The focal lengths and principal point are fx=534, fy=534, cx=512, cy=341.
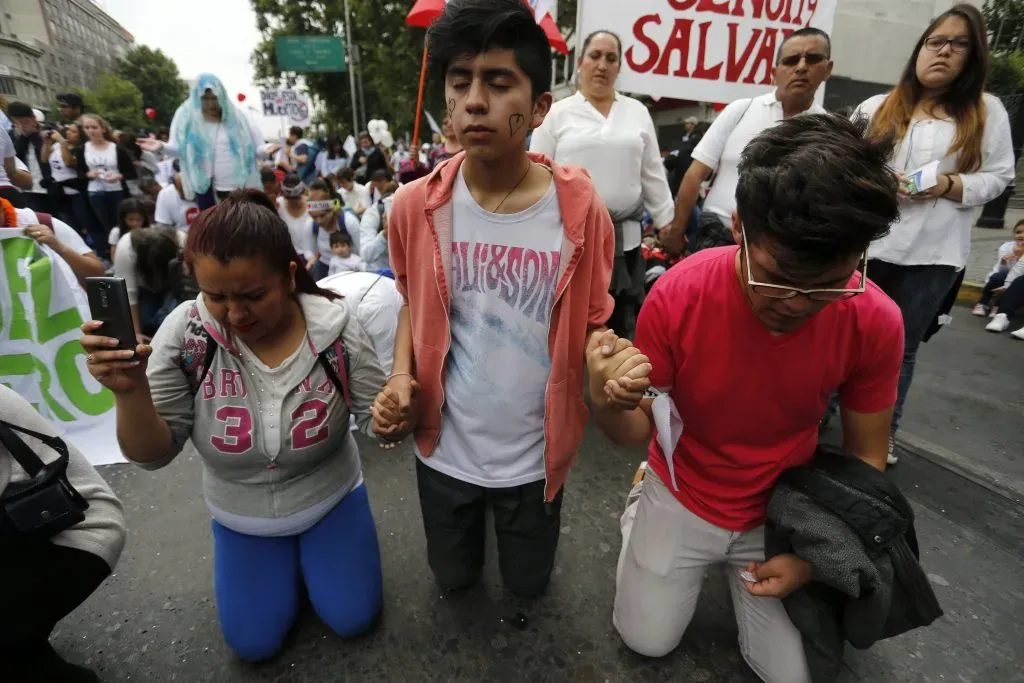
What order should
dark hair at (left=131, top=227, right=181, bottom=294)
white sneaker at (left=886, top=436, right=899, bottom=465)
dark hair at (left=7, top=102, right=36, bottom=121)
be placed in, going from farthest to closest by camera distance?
dark hair at (left=7, top=102, right=36, bottom=121), dark hair at (left=131, top=227, right=181, bottom=294), white sneaker at (left=886, top=436, right=899, bottom=465)

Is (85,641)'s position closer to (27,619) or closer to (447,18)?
(27,619)

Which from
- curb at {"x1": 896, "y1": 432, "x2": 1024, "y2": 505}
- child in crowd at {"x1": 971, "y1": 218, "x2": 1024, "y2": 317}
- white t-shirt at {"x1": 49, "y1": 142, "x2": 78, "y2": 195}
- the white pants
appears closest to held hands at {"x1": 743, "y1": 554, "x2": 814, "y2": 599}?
the white pants

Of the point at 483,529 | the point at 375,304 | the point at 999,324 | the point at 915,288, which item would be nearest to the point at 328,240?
the point at 375,304

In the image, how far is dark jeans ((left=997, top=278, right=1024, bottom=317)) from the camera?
5424 millimetres

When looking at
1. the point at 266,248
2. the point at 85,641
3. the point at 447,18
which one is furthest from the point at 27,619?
the point at 447,18

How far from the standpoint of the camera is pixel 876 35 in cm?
1703

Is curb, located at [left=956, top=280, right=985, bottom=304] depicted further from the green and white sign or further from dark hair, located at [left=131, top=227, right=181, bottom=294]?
the green and white sign

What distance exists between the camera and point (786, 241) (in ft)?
4.08

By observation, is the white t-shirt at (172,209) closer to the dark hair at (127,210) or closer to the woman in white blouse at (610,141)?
the dark hair at (127,210)

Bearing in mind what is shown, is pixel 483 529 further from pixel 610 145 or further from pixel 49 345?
pixel 49 345

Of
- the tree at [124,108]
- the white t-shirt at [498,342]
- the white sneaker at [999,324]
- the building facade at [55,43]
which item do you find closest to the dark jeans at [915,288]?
the white t-shirt at [498,342]

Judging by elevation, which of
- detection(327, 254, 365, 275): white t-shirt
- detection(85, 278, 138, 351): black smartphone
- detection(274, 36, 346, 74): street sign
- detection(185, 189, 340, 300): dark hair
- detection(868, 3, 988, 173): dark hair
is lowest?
detection(327, 254, 365, 275): white t-shirt

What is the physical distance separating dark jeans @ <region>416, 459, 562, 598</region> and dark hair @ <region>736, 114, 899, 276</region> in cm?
108

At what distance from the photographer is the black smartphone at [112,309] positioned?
1.28 m
